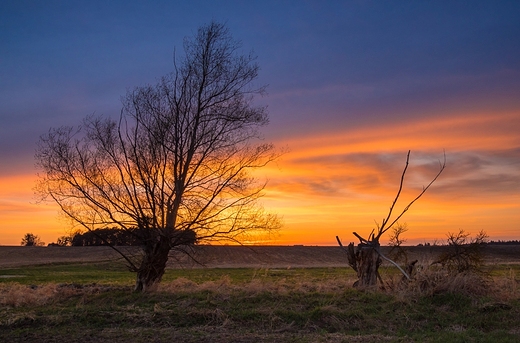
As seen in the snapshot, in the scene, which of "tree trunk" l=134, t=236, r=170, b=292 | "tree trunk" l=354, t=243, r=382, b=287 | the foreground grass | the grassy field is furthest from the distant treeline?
"tree trunk" l=354, t=243, r=382, b=287

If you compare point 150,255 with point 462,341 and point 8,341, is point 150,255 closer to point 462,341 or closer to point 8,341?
point 8,341

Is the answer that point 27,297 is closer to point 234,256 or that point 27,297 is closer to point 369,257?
point 369,257

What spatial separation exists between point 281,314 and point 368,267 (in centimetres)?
469

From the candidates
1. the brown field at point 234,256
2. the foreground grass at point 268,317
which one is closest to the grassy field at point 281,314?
the foreground grass at point 268,317

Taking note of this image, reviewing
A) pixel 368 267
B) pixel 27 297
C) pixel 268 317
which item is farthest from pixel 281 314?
pixel 27 297

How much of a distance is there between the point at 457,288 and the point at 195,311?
23.8 feet

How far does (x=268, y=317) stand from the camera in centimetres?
1253

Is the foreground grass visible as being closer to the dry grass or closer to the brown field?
the dry grass

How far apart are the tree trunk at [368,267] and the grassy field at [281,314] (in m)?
0.55

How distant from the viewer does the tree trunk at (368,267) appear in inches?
636

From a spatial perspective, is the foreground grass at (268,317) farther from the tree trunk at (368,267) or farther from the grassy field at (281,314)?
the tree trunk at (368,267)

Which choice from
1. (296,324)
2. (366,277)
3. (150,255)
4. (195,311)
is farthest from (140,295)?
(366,277)

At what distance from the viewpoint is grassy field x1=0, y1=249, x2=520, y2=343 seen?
11.3m

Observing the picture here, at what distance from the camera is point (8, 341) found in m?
11.2
